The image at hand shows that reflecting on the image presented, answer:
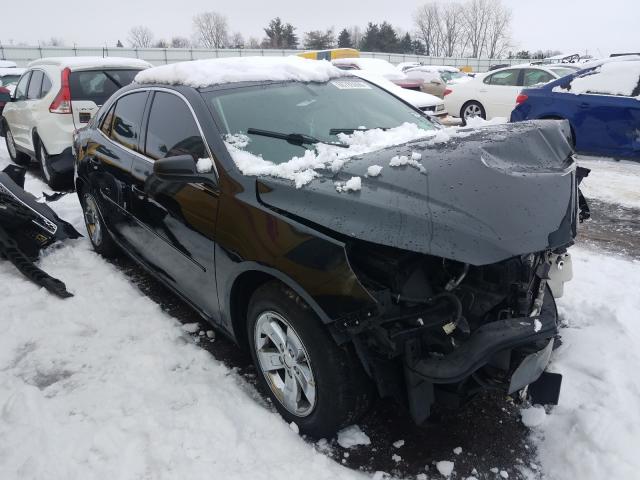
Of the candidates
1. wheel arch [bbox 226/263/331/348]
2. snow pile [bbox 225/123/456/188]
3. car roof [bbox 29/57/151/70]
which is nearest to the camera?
wheel arch [bbox 226/263/331/348]

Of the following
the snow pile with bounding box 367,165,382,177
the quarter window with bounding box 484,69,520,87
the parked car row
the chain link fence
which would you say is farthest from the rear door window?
the chain link fence

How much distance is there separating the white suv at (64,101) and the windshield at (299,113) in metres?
4.71

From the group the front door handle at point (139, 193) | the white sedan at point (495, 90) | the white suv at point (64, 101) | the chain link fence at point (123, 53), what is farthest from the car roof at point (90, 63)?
the chain link fence at point (123, 53)

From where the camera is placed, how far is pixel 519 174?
2180mm

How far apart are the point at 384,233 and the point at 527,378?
850mm

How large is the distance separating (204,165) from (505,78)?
1064 cm

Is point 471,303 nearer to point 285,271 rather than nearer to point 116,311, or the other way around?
point 285,271

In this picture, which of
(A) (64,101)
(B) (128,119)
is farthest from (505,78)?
(B) (128,119)

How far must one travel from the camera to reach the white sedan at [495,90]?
36.2 ft

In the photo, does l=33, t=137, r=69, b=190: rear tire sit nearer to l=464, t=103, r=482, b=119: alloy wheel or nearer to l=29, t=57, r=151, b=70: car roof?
l=29, t=57, r=151, b=70: car roof

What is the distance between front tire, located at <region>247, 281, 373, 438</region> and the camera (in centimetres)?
212

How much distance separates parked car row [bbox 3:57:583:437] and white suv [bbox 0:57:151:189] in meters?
4.05

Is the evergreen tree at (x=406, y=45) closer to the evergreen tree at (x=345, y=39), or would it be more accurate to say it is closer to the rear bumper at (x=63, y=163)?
the evergreen tree at (x=345, y=39)

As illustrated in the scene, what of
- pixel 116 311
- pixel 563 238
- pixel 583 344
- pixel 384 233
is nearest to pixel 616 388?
pixel 583 344
